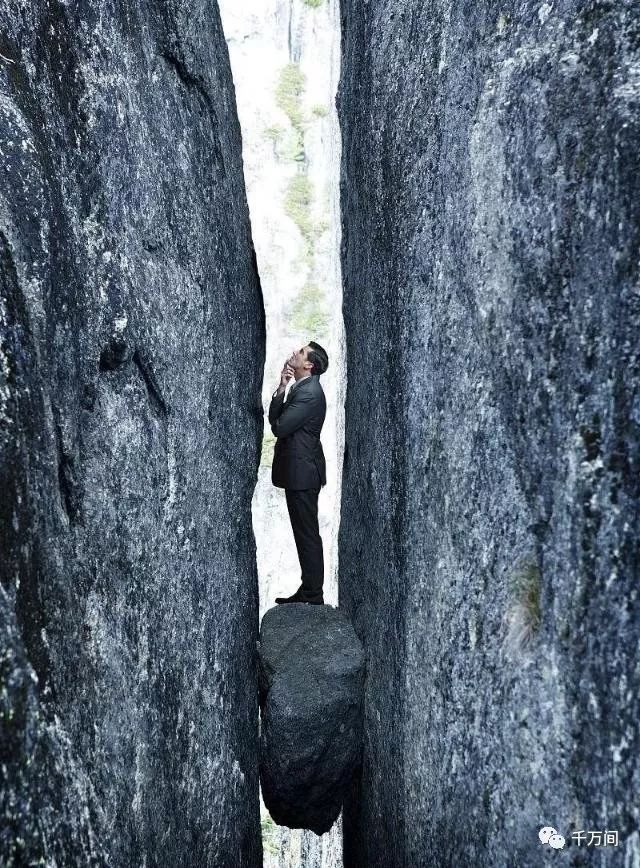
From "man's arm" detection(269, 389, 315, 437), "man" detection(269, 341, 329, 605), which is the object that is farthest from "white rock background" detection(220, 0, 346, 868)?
"man's arm" detection(269, 389, 315, 437)

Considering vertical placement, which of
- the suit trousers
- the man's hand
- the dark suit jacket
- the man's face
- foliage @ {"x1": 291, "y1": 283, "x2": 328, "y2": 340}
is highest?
foliage @ {"x1": 291, "y1": 283, "x2": 328, "y2": 340}

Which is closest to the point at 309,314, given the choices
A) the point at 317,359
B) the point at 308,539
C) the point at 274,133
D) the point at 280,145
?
the point at 280,145

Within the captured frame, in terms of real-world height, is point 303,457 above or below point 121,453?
below

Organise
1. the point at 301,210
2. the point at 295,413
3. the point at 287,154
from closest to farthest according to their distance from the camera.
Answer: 1. the point at 295,413
2. the point at 301,210
3. the point at 287,154

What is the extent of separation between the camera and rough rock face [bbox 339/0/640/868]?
3131 mm

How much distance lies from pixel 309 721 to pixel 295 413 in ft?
8.66

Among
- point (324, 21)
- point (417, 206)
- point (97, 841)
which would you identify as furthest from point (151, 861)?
point (324, 21)

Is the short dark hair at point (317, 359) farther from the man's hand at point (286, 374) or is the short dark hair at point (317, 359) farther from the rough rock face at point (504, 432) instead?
the rough rock face at point (504, 432)

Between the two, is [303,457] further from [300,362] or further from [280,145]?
[280,145]

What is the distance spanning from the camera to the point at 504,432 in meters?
3.96

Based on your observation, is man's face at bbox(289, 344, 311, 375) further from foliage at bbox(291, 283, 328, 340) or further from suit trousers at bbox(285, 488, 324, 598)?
foliage at bbox(291, 283, 328, 340)

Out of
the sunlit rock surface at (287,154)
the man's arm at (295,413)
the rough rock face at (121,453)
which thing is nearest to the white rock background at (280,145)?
the sunlit rock surface at (287,154)

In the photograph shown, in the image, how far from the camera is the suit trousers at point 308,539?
763cm

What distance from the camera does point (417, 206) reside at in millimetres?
5285
